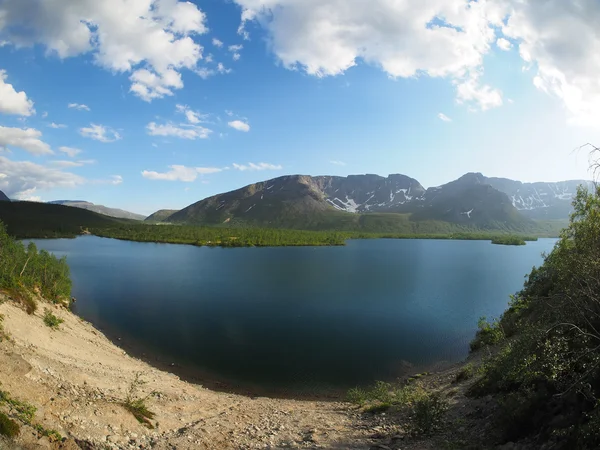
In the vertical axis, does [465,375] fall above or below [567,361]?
below

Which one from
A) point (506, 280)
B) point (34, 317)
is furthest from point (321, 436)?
point (506, 280)

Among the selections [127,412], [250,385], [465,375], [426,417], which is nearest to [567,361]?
[426,417]

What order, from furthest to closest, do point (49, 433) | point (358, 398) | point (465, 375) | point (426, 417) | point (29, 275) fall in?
point (29, 275) → point (465, 375) → point (358, 398) → point (426, 417) → point (49, 433)

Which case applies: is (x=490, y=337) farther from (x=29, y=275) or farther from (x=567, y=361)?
(x=29, y=275)

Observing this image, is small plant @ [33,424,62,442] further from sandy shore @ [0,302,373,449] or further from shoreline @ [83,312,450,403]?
shoreline @ [83,312,450,403]

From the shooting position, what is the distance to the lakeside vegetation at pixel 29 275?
2933 cm

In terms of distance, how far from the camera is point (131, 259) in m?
116

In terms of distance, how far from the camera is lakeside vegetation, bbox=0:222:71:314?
96.2 feet

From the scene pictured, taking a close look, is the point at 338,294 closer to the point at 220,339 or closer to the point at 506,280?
the point at 220,339

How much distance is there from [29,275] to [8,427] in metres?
33.8

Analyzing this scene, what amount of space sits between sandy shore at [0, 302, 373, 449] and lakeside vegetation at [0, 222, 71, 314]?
495 cm

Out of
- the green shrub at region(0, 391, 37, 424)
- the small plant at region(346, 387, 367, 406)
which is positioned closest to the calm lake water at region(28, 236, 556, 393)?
the small plant at region(346, 387, 367, 406)

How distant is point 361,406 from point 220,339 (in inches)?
927

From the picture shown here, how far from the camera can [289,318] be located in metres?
50.9
